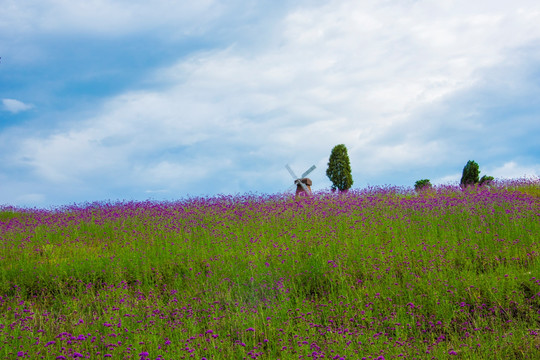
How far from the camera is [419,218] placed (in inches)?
371

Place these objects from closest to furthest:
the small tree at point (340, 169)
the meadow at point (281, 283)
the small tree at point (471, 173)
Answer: the meadow at point (281, 283) < the small tree at point (471, 173) < the small tree at point (340, 169)

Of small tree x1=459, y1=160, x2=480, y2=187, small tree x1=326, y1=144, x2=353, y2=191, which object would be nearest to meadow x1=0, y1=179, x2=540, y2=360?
small tree x1=459, y1=160, x2=480, y2=187

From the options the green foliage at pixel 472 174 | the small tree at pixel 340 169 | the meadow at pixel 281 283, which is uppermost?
the small tree at pixel 340 169

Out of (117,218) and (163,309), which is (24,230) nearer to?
(117,218)

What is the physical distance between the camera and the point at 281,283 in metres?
6.14

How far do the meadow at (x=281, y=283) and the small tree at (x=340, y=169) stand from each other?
14914 mm

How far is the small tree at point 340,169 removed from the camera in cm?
2580

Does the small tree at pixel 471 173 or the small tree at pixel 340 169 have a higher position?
the small tree at pixel 340 169

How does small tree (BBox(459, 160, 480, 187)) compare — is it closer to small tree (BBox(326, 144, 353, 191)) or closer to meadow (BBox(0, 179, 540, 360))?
small tree (BBox(326, 144, 353, 191))

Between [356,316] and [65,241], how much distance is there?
261 inches

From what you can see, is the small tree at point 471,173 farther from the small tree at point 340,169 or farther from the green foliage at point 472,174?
the small tree at point 340,169

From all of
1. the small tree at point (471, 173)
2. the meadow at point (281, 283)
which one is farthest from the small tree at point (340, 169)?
the meadow at point (281, 283)

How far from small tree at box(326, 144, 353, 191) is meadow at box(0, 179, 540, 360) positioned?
48.9ft

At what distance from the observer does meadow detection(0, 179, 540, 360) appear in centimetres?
483
